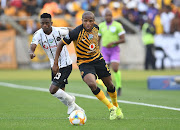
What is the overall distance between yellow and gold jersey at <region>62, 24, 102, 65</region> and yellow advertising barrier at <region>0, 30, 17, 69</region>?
16477 mm

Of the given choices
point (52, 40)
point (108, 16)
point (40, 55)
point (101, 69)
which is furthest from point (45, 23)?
point (40, 55)

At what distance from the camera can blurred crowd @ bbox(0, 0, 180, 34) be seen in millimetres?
24672

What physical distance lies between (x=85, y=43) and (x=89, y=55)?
9.7 inches

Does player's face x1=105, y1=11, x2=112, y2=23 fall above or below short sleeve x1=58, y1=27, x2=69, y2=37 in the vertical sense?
above

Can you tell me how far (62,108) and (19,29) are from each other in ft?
50.7

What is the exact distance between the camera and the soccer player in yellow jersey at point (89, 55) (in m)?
8.20

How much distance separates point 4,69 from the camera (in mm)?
24516

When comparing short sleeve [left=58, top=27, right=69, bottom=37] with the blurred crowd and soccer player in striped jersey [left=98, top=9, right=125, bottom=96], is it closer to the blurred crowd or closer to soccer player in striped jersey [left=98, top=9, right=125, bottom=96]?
soccer player in striped jersey [left=98, top=9, right=125, bottom=96]

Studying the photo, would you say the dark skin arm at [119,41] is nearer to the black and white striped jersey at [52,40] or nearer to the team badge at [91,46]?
the black and white striped jersey at [52,40]

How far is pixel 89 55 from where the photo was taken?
8438 millimetres

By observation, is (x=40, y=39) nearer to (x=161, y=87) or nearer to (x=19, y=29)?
(x=161, y=87)

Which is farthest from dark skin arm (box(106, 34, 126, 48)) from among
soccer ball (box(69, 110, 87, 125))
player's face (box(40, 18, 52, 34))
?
soccer ball (box(69, 110, 87, 125))

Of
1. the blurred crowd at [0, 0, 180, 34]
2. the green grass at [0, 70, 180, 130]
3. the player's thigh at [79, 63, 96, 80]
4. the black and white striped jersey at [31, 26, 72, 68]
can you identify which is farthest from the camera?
the blurred crowd at [0, 0, 180, 34]

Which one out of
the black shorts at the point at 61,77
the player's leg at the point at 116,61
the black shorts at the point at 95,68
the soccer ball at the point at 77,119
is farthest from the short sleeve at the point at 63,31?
the player's leg at the point at 116,61
